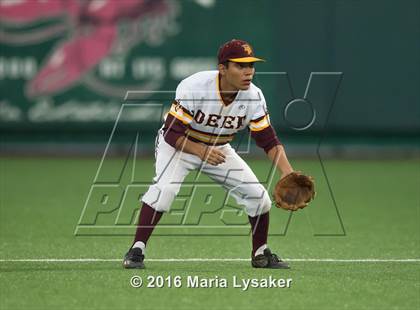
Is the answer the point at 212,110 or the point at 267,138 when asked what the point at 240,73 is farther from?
the point at 267,138

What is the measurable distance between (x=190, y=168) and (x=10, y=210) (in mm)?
4490

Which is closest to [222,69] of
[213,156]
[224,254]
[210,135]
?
[210,135]

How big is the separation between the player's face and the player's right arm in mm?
419

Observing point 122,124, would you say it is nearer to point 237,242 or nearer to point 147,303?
point 237,242

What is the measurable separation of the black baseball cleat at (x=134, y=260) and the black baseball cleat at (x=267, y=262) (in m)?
0.86

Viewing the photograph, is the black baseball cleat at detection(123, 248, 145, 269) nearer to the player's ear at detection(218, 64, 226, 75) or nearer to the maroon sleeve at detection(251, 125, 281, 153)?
the maroon sleeve at detection(251, 125, 281, 153)

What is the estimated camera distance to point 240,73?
7711 mm

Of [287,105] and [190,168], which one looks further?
[287,105]

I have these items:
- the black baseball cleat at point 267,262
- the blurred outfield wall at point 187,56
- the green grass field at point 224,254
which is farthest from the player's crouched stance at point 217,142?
the blurred outfield wall at point 187,56

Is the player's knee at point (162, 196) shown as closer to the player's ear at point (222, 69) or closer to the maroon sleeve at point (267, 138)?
the maroon sleeve at point (267, 138)

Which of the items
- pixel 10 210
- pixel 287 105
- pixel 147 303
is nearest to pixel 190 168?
pixel 147 303

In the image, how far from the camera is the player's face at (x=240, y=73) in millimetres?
7707

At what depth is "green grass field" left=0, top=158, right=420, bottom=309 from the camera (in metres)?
6.61

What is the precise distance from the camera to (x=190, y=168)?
26.4 feet
